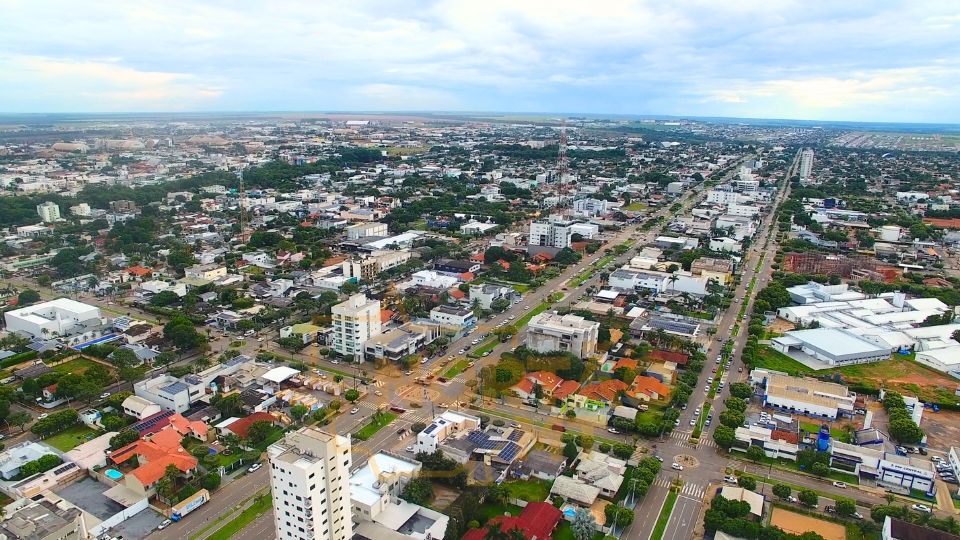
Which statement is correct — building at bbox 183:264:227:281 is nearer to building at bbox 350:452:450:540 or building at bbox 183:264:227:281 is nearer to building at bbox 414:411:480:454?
building at bbox 414:411:480:454

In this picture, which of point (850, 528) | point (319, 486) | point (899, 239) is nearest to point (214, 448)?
point (319, 486)

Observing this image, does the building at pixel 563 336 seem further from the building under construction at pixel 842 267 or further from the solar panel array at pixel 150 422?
the building under construction at pixel 842 267

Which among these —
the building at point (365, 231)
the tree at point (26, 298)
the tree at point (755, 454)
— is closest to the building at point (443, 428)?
the tree at point (755, 454)

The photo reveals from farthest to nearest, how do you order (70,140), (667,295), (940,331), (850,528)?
(70,140) < (667,295) < (940,331) < (850,528)

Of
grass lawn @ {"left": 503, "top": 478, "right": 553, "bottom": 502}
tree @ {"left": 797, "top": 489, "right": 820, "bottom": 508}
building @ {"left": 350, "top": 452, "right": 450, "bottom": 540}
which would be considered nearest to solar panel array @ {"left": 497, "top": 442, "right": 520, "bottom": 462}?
grass lawn @ {"left": 503, "top": 478, "right": 553, "bottom": 502}

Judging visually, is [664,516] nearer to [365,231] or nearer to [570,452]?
[570,452]

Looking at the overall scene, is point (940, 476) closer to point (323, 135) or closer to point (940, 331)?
point (940, 331)
